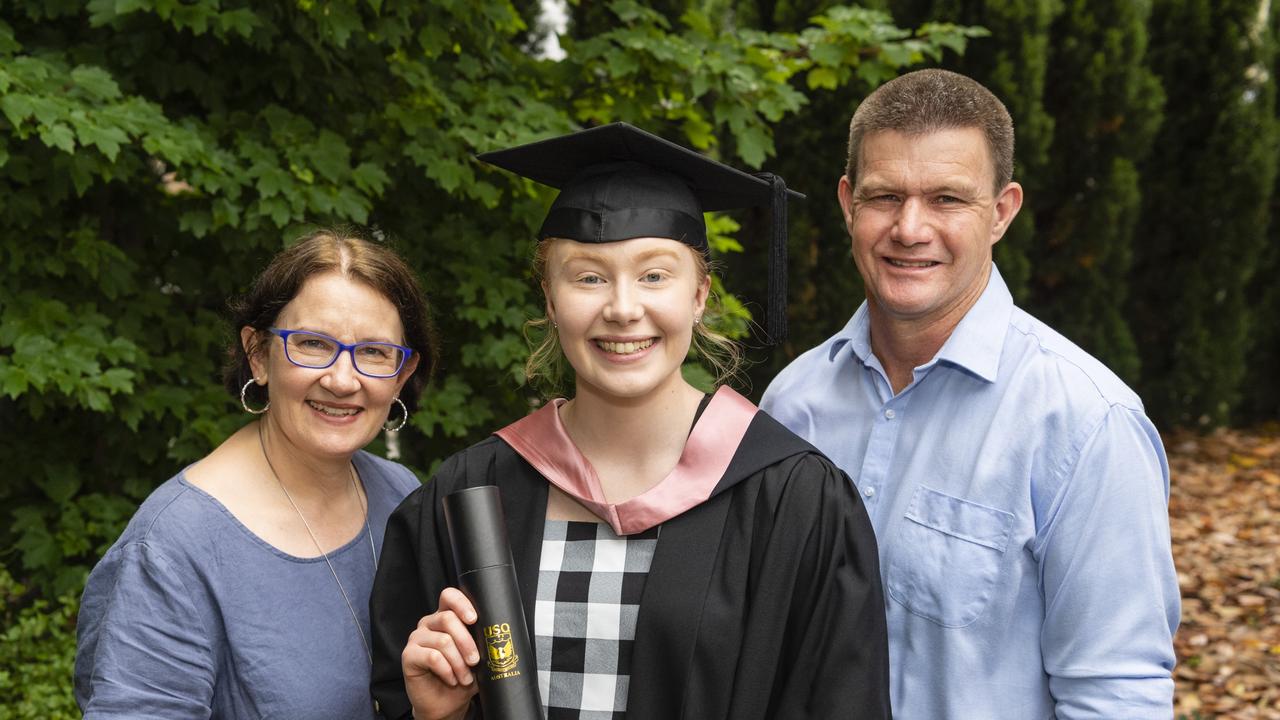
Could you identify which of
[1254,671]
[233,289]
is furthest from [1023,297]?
[233,289]

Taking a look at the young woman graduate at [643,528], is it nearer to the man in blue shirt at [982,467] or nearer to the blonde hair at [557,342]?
the blonde hair at [557,342]

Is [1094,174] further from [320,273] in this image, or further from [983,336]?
[320,273]

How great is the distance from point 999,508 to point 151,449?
3.46 m

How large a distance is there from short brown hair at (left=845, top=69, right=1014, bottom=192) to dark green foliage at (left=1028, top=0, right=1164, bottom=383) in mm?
5923

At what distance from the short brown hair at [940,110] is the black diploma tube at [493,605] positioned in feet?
3.74

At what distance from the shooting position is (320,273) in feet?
7.98

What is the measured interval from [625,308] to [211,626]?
112 cm

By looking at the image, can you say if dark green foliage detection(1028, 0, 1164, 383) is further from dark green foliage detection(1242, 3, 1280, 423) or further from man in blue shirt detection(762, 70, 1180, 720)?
man in blue shirt detection(762, 70, 1180, 720)

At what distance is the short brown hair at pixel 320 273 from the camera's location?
244 centimetres

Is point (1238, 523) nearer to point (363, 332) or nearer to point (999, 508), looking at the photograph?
point (999, 508)

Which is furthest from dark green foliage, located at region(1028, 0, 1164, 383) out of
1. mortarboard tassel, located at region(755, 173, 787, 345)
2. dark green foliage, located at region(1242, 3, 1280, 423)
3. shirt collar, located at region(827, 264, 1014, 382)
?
mortarboard tassel, located at region(755, 173, 787, 345)

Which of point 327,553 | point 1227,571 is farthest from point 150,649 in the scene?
point 1227,571

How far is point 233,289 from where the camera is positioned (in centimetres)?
461

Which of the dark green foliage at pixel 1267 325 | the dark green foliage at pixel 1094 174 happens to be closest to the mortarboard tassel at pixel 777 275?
the dark green foliage at pixel 1094 174
